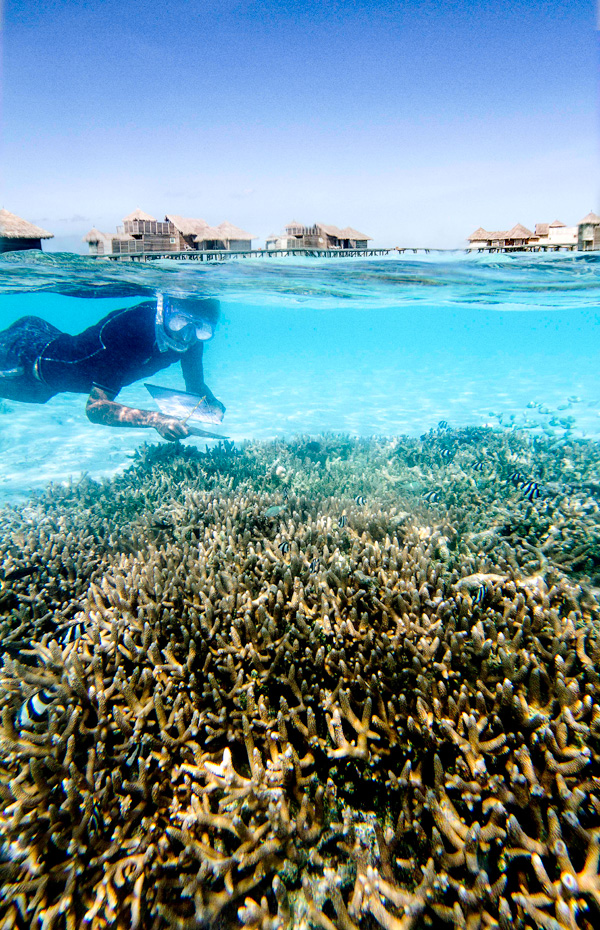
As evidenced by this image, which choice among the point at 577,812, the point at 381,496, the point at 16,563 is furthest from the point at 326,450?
the point at 577,812

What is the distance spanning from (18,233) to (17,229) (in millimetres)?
105

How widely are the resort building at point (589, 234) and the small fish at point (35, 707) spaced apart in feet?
56.8

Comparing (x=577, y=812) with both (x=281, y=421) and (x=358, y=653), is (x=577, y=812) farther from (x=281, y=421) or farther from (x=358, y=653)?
(x=281, y=421)

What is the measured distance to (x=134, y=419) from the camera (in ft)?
32.1

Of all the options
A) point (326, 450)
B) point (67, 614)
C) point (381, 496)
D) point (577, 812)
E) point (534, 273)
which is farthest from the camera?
point (534, 273)

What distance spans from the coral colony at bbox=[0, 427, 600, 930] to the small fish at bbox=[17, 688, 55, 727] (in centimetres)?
2

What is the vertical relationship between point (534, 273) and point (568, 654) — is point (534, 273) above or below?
above

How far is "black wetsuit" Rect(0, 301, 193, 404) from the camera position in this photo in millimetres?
10406

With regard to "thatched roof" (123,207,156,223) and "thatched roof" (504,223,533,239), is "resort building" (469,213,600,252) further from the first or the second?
"thatched roof" (123,207,156,223)

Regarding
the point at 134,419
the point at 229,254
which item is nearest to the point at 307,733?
the point at 134,419

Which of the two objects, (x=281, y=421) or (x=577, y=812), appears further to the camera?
(x=281, y=421)

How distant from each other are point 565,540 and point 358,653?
358 centimetres

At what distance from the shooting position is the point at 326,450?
11.2 metres

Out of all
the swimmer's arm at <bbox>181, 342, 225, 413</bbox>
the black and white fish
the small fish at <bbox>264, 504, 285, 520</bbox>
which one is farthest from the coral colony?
the swimmer's arm at <bbox>181, 342, 225, 413</bbox>
